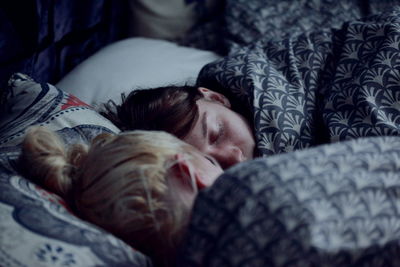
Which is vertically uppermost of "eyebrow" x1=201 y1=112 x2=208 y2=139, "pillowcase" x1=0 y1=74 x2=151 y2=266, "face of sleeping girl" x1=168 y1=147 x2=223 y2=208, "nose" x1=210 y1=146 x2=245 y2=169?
"face of sleeping girl" x1=168 y1=147 x2=223 y2=208

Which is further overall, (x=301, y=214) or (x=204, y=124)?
(x=204, y=124)

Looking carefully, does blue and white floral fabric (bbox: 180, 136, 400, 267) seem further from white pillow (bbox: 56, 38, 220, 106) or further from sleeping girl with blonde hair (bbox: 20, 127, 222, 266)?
white pillow (bbox: 56, 38, 220, 106)

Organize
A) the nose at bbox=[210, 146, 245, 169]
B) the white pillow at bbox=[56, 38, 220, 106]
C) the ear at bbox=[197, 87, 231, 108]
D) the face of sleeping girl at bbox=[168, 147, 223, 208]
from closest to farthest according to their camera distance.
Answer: the face of sleeping girl at bbox=[168, 147, 223, 208] → the nose at bbox=[210, 146, 245, 169] → the ear at bbox=[197, 87, 231, 108] → the white pillow at bbox=[56, 38, 220, 106]

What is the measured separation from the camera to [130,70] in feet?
3.95

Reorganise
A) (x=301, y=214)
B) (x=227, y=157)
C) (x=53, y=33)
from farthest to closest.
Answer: (x=53, y=33) < (x=227, y=157) < (x=301, y=214)

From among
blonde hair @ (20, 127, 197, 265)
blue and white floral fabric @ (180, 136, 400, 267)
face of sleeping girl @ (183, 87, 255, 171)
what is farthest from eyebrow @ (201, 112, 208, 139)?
blue and white floral fabric @ (180, 136, 400, 267)

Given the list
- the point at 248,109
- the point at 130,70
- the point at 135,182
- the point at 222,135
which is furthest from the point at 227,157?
the point at 130,70

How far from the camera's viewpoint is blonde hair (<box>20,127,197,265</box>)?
61 centimetres

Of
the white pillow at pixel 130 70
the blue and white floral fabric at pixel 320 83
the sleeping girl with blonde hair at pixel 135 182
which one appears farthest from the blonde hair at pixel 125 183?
the white pillow at pixel 130 70

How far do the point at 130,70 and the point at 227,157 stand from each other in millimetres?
432

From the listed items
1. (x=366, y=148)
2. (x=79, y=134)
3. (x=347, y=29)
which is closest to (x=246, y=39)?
(x=347, y=29)

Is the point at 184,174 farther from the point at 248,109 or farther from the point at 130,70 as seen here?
the point at 130,70

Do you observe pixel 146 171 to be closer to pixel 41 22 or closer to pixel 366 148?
pixel 366 148

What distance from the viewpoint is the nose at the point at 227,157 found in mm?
876
